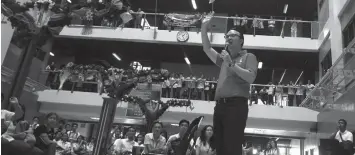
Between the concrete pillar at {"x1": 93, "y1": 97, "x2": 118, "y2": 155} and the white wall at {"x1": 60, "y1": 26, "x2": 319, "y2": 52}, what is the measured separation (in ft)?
34.9

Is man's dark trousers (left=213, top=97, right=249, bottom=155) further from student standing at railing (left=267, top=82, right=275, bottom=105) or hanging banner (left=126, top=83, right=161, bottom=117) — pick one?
student standing at railing (left=267, top=82, right=275, bottom=105)

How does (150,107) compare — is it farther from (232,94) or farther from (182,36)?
(232,94)

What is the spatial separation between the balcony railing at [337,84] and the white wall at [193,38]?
3.45 metres

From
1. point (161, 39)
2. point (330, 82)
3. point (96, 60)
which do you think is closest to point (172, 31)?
point (161, 39)

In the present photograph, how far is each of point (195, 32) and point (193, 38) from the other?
1.03 ft

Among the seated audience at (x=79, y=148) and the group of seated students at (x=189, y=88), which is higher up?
the group of seated students at (x=189, y=88)

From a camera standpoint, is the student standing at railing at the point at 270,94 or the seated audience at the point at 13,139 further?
the student standing at railing at the point at 270,94

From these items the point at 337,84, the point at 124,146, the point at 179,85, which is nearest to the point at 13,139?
the point at 124,146

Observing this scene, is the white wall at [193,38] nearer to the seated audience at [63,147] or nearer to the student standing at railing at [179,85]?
the student standing at railing at [179,85]

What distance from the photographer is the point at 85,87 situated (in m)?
14.6

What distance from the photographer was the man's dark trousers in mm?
1901

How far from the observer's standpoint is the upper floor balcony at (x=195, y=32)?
14055mm

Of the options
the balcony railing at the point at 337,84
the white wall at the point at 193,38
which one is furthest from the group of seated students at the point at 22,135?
the white wall at the point at 193,38

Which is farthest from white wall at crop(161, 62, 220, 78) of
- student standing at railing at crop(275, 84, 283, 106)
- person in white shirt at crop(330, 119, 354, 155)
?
person in white shirt at crop(330, 119, 354, 155)
